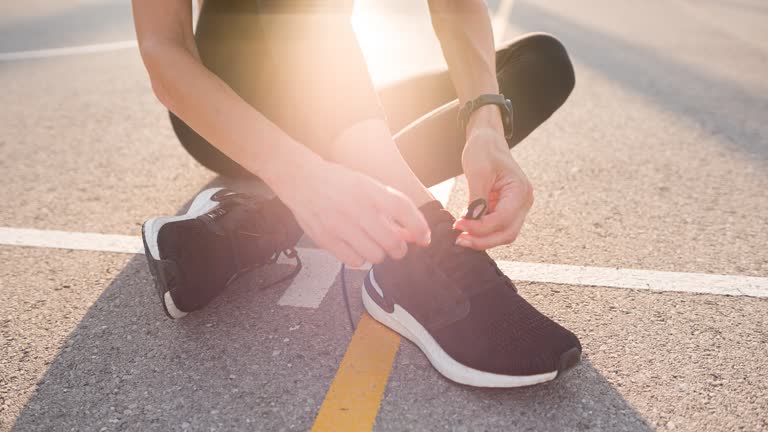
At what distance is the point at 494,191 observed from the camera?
63.3 inches

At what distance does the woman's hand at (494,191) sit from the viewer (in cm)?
148

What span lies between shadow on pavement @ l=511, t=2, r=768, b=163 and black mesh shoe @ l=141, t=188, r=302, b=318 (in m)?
2.38

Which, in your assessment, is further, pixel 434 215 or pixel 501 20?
pixel 501 20

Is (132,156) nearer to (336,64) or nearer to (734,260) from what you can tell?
(336,64)

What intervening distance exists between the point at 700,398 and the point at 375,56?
12.0 ft

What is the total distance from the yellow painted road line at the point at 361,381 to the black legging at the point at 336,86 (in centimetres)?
53

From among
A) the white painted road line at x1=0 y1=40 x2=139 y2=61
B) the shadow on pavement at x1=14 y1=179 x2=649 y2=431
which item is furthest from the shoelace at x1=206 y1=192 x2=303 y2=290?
the white painted road line at x1=0 y1=40 x2=139 y2=61

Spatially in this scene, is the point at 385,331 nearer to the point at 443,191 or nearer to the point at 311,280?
the point at 311,280

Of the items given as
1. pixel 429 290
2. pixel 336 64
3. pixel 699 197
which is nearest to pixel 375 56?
pixel 699 197

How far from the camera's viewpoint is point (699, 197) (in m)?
2.62

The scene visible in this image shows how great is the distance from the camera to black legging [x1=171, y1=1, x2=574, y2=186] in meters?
1.74

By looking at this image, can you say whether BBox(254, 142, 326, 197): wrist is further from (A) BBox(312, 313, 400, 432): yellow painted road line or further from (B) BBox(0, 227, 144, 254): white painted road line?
(B) BBox(0, 227, 144, 254): white painted road line

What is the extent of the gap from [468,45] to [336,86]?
0.48 m

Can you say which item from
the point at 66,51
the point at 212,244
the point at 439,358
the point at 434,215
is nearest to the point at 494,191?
the point at 434,215
